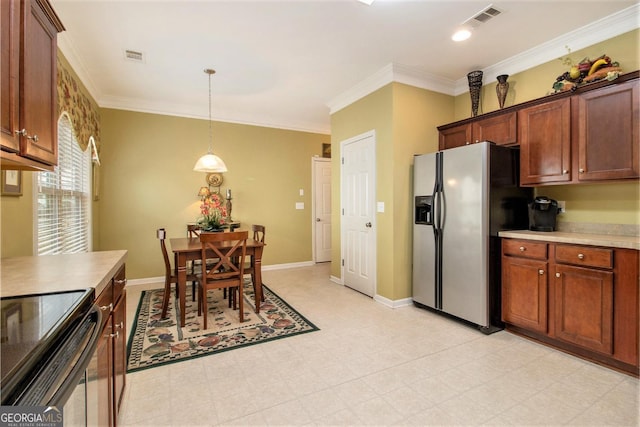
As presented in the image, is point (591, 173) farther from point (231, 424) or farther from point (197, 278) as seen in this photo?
point (197, 278)

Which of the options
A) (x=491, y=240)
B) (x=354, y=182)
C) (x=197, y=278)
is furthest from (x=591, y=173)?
(x=197, y=278)

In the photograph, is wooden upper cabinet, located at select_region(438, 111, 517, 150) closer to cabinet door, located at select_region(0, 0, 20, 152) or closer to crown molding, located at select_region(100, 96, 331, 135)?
crown molding, located at select_region(100, 96, 331, 135)

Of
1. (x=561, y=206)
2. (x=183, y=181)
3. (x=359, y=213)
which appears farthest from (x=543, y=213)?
(x=183, y=181)

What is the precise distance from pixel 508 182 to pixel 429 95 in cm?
148

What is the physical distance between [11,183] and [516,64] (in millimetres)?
4452

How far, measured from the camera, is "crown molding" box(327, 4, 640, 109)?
2572mm

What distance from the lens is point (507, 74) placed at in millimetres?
3369

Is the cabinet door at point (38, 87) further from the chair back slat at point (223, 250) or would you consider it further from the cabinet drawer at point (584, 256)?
the cabinet drawer at point (584, 256)

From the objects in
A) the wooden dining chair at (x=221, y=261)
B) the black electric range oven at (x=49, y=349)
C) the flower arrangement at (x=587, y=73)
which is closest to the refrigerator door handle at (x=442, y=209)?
the flower arrangement at (x=587, y=73)

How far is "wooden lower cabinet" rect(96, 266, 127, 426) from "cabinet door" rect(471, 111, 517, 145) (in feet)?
11.4

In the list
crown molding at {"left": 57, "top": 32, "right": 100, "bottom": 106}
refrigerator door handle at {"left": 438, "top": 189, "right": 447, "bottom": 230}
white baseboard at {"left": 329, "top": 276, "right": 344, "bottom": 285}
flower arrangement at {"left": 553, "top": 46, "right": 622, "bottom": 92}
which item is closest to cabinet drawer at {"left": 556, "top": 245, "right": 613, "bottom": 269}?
refrigerator door handle at {"left": 438, "top": 189, "right": 447, "bottom": 230}

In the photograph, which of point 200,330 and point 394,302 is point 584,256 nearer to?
point 394,302

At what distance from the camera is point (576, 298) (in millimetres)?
2377

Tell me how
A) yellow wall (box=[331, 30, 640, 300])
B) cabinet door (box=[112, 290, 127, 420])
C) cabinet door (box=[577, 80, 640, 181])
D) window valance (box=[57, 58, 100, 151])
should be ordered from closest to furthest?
cabinet door (box=[112, 290, 127, 420]), cabinet door (box=[577, 80, 640, 181]), window valance (box=[57, 58, 100, 151]), yellow wall (box=[331, 30, 640, 300])
